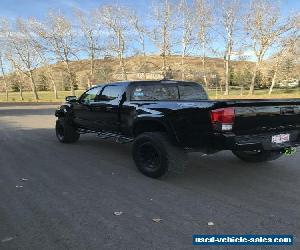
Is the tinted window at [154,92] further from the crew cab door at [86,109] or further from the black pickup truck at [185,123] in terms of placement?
the crew cab door at [86,109]

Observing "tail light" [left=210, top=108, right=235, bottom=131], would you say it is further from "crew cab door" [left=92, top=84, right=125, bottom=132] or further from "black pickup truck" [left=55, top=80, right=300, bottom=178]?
"crew cab door" [left=92, top=84, right=125, bottom=132]

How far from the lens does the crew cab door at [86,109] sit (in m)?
8.32

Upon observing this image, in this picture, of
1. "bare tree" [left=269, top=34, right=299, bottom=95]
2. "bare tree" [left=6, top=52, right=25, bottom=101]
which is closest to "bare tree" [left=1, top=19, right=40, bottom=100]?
"bare tree" [left=6, top=52, right=25, bottom=101]

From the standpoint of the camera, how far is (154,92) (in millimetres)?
7199

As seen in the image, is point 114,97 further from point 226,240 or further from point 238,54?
A: point 238,54

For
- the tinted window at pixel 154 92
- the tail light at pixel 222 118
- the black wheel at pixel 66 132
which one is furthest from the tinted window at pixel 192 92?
the black wheel at pixel 66 132

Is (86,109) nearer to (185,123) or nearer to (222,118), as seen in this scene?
(185,123)

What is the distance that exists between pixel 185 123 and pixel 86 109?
11.8 feet

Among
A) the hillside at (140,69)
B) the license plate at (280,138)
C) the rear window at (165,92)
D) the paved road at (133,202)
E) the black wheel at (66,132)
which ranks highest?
the hillside at (140,69)

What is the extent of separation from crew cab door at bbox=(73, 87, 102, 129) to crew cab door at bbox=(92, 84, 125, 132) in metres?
0.19

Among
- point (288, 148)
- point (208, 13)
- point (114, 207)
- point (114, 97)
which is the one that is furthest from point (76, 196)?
point (208, 13)

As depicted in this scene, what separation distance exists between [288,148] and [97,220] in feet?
10.6

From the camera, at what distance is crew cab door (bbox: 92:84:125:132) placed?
7312 millimetres

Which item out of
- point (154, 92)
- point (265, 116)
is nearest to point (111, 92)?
point (154, 92)
